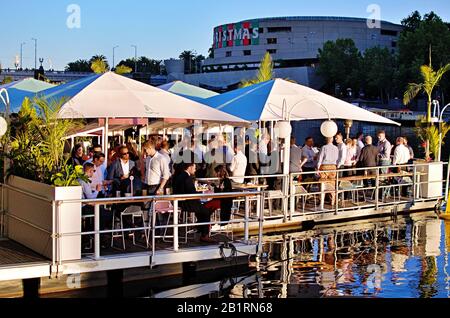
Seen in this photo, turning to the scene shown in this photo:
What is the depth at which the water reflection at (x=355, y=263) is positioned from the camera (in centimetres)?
1352

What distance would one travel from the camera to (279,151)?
2138 centimetres

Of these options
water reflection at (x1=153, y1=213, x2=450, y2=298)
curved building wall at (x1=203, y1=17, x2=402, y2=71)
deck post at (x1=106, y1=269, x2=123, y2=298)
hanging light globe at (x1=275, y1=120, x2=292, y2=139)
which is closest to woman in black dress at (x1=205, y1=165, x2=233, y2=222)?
water reflection at (x1=153, y1=213, x2=450, y2=298)

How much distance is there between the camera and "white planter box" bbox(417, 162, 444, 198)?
76.4 ft

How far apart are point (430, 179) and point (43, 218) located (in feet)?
46.0

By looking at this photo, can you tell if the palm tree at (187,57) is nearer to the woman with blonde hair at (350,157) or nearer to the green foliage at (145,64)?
the green foliage at (145,64)

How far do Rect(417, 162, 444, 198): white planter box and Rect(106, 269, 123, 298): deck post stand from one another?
12517mm

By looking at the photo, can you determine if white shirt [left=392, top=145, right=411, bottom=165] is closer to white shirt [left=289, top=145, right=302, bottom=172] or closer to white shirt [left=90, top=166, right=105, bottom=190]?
white shirt [left=289, top=145, right=302, bottom=172]

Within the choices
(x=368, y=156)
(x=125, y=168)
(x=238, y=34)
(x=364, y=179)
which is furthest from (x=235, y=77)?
(x=125, y=168)

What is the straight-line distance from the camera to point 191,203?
47.0 ft

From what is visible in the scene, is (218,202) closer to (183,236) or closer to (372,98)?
(183,236)

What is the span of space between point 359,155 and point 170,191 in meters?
8.47

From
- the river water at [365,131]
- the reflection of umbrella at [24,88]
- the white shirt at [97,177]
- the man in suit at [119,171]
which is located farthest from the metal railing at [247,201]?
the river water at [365,131]

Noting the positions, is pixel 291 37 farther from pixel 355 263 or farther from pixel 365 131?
pixel 355 263
